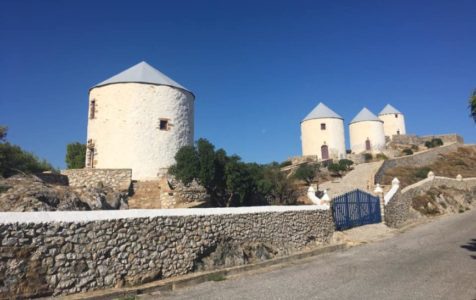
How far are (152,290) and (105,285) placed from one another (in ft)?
2.91

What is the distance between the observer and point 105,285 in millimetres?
6547

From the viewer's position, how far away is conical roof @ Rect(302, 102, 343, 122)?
40.2 meters

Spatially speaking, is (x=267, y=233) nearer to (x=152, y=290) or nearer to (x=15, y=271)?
(x=152, y=290)

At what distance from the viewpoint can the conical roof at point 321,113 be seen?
40.2m

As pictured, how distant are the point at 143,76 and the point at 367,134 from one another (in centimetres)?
3248

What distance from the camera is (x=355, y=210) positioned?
50.1ft

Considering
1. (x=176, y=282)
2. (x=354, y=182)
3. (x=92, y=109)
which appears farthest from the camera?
(x=354, y=182)

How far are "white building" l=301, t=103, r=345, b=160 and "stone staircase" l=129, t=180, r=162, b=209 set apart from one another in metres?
25.0

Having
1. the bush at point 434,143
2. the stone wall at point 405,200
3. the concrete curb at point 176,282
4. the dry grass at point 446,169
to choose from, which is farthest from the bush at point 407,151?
the concrete curb at point 176,282

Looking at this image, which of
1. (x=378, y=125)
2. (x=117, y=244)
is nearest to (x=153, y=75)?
(x=117, y=244)

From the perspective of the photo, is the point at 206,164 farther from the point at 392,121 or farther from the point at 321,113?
the point at 392,121

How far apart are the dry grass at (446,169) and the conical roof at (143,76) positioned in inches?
722

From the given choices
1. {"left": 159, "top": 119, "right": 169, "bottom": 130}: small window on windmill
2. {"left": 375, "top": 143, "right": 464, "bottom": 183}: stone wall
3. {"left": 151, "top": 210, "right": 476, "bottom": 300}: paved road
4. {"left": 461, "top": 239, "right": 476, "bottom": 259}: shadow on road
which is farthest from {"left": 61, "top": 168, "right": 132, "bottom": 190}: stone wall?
{"left": 375, "top": 143, "right": 464, "bottom": 183}: stone wall

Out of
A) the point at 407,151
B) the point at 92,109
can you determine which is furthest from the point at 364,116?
the point at 92,109
